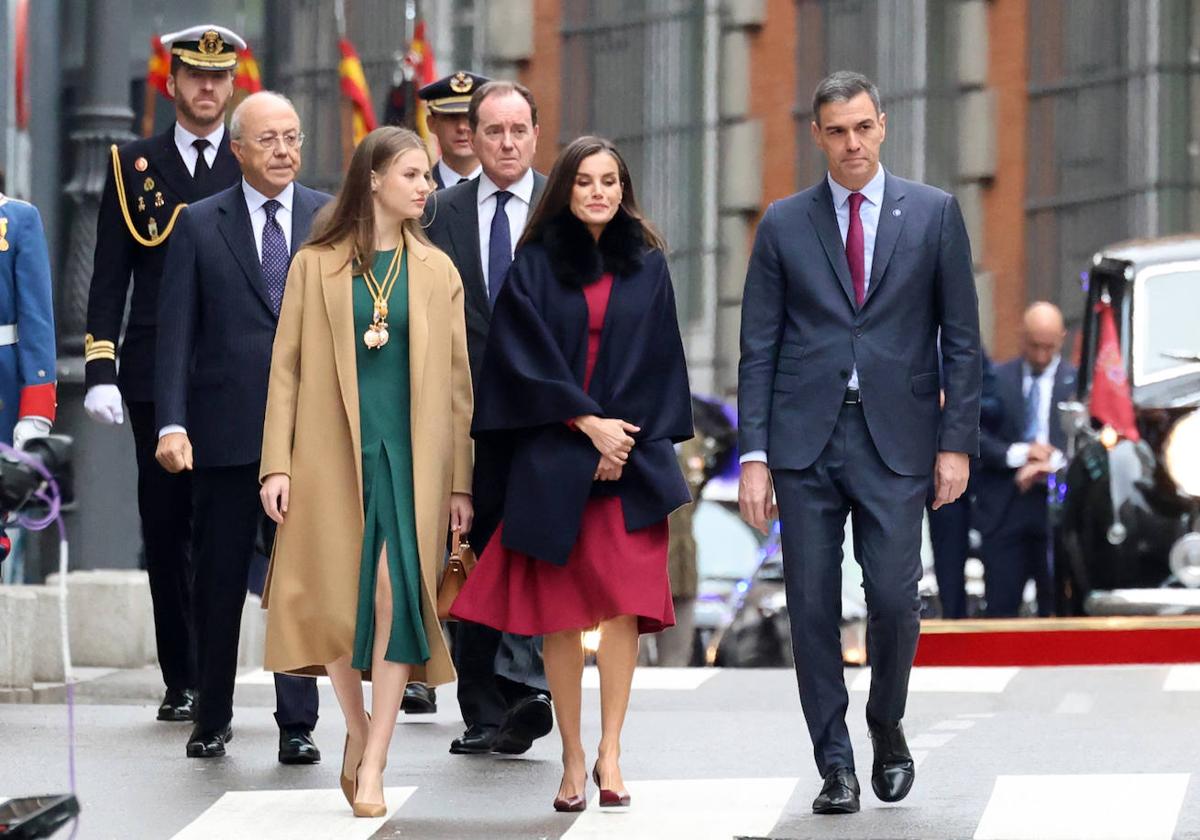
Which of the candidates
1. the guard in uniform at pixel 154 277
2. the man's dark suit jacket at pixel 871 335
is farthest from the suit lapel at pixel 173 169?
the man's dark suit jacket at pixel 871 335

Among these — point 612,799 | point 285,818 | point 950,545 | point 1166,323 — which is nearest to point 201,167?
point 285,818

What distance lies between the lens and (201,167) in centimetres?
1083

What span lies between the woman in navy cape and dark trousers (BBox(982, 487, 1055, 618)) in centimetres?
802

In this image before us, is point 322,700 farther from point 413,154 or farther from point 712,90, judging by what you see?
point 712,90

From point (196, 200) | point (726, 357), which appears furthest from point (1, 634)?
point (726, 357)

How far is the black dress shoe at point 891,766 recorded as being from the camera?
853 centimetres

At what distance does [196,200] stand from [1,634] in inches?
Answer: 83.0

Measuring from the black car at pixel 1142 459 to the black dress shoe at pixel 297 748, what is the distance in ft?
18.3

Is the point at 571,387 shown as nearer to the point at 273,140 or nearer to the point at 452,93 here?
the point at 273,140

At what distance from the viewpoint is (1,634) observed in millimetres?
11836

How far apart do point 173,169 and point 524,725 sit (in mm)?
2466

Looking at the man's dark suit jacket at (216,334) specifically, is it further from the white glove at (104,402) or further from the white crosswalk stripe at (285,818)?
the white crosswalk stripe at (285,818)

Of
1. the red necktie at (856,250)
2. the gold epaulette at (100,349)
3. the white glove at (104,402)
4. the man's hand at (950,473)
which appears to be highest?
the red necktie at (856,250)

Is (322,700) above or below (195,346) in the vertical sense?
below
